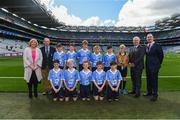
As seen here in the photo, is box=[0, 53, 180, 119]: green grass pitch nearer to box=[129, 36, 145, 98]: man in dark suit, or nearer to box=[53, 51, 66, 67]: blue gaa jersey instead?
box=[129, 36, 145, 98]: man in dark suit

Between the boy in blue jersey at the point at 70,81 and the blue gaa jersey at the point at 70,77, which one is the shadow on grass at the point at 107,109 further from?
the blue gaa jersey at the point at 70,77

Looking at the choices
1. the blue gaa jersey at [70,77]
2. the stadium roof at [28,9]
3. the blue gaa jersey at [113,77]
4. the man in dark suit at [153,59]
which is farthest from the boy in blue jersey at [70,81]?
the stadium roof at [28,9]

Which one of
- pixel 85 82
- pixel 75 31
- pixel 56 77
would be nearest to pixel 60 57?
pixel 56 77

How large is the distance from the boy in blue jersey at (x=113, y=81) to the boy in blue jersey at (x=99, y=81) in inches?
6.7

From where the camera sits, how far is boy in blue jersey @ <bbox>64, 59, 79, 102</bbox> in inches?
380

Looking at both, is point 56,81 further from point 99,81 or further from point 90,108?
point 90,108

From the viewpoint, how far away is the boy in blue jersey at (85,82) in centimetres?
969

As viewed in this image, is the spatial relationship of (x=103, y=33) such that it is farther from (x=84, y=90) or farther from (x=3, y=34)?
(x=84, y=90)

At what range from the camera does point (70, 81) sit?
976 cm

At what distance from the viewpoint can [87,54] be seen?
10875 mm

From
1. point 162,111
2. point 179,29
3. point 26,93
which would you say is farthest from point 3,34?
point 179,29

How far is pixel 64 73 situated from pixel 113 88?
1.51m

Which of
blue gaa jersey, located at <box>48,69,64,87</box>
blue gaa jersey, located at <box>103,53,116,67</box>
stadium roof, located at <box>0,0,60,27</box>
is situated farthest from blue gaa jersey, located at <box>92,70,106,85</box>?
stadium roof, located at <box>0,0,60,27</box>

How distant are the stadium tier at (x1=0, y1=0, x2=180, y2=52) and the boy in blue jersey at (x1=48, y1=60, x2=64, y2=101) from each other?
5418 centimetres
